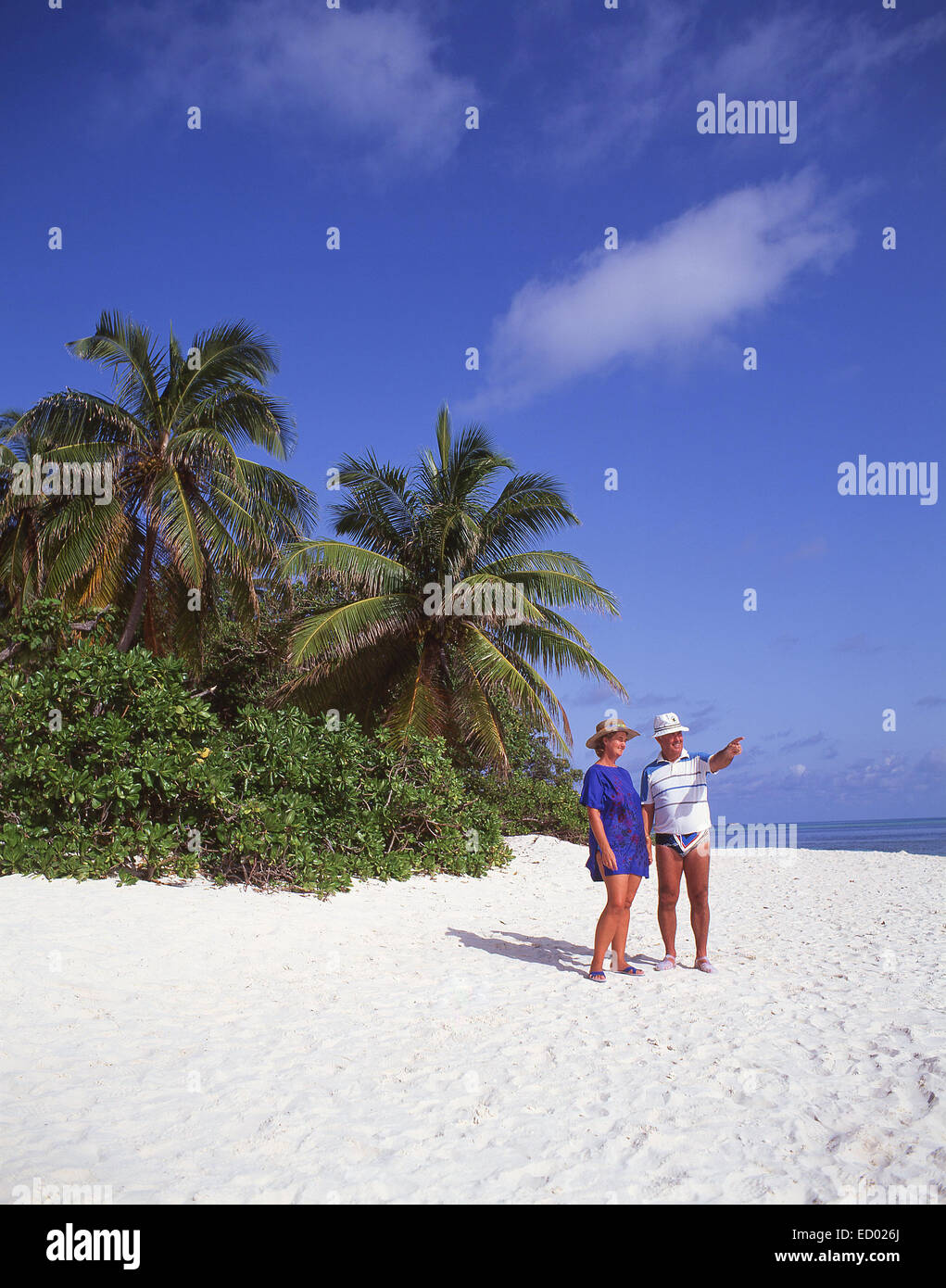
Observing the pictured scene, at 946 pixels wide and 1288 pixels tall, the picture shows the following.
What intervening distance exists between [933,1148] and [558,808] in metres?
15.8

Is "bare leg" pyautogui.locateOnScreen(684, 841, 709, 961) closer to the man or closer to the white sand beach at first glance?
the man

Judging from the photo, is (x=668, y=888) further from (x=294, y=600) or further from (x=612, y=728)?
(x=294, y=600)

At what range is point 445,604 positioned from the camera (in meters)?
14.7

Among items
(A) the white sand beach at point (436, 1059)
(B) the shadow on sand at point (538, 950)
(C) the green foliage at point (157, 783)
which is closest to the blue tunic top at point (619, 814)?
(A) the white sand beach at point (436, 1059)

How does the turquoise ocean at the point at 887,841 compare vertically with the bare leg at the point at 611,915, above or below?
below

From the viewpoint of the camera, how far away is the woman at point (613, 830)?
19.3 ft

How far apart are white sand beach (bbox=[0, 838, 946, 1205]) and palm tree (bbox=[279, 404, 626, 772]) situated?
6.13 meters

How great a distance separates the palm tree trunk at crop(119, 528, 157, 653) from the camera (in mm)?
14508

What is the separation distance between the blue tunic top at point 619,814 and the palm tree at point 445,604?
301 inches

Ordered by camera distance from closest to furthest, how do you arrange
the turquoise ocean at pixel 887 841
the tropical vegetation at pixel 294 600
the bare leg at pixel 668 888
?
1. the bare leg at pixel 668 888
2. the tropical vegetation at pixel 294 600
3. the turquoise ocean at pixel 887 841

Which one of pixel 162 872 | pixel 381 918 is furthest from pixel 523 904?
pixel 162 872

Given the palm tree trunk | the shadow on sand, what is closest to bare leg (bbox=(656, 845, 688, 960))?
the shadow on sand

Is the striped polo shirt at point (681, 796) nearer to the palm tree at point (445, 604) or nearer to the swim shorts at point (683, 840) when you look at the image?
the swim shorts at point (683, 840)
